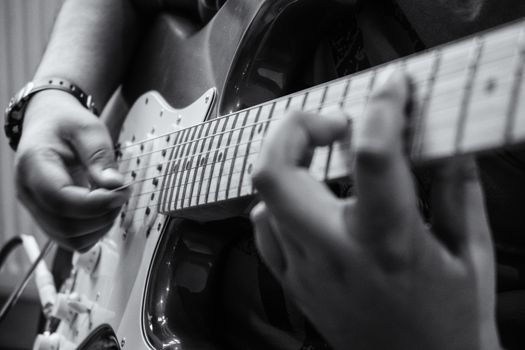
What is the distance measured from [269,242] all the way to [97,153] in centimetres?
46

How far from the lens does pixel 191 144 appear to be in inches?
24.9

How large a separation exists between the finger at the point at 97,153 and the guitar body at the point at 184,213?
0.9 inches

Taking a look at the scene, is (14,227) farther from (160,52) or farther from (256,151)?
(256,151)

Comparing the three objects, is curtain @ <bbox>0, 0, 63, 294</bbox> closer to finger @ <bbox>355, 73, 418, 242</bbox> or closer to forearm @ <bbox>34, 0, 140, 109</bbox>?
forearm @ <bbox>34, 0, 140, 109</bbox>

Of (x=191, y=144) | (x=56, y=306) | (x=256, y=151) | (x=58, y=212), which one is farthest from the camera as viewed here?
(x=56, y=306)

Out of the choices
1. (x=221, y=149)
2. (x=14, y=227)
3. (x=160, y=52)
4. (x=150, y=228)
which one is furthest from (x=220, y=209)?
(x=14, y=227)

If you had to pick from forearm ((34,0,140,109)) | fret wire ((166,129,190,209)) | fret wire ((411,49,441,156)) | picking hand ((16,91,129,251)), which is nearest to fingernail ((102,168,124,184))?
picking hand ((16,91,129,251))

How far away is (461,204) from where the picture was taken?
1.14ft

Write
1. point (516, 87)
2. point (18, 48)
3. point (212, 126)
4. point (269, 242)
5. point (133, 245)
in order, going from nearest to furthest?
point (516, 87)
point (269, 242)
point (212, 126)
point (133, 245)
point (18, 48)

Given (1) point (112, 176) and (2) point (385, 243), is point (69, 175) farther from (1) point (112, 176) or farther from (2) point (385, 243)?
(2) point (385, 243)

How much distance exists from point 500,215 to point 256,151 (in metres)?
0.22

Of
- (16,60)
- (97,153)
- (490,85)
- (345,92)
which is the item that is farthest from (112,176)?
(16,60)

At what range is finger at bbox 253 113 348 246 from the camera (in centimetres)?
37

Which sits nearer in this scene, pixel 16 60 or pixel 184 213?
pixel 184 213
